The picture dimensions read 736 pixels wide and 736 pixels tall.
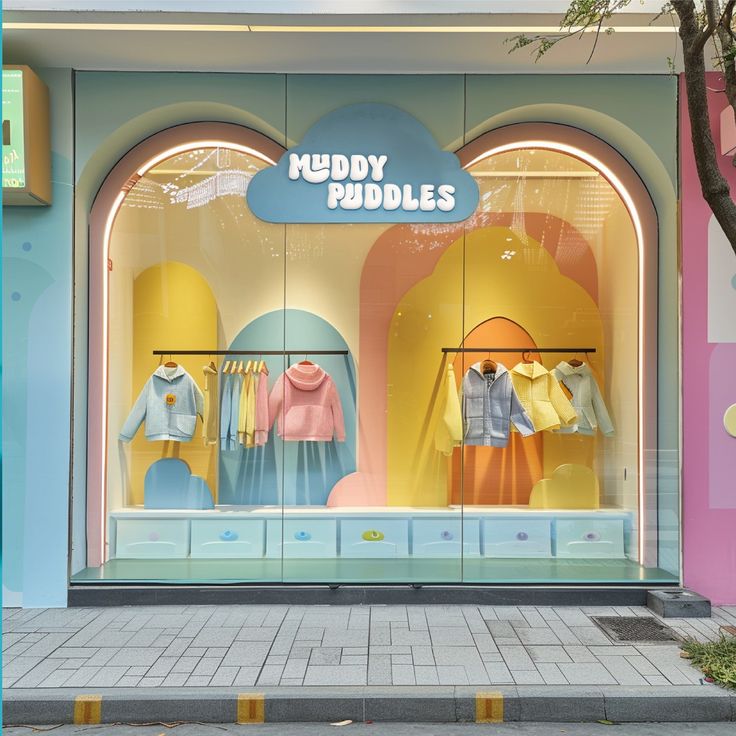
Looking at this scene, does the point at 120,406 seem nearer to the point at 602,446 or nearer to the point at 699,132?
the point at 602,446

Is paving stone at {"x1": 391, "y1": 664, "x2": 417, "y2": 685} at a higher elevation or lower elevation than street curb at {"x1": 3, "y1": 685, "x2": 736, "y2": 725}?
higher

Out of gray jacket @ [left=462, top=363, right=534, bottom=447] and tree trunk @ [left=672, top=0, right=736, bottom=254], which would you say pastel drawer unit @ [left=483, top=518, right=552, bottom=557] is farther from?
tree trunk @ [left=672, top=0, right=736, bottom=254]

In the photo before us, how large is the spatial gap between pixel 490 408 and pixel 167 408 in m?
3.06

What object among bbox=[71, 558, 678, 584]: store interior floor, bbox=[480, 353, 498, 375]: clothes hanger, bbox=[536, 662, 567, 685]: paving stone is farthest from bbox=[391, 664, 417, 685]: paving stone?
bbox=[480, 353, 498, 375]: clothes hanger

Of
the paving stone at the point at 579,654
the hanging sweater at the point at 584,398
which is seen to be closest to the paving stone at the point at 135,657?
the paving stone at the point at 579,654

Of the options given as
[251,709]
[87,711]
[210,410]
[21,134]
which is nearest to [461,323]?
[210,410]

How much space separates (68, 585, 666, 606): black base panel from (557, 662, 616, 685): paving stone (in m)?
1.42

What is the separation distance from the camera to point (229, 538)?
23.1 ft

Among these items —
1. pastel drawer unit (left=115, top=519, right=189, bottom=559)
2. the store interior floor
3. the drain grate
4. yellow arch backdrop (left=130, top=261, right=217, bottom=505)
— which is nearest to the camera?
the drain grate

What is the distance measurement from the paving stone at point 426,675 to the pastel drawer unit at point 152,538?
2.97 metres

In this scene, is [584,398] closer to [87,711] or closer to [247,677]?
[247,677]

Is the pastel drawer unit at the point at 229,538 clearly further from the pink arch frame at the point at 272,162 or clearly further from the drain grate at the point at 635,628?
the drain grate at the point at 635,628

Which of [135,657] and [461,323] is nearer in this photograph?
[135,657]

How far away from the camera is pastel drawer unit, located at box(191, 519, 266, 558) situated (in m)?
7.03
